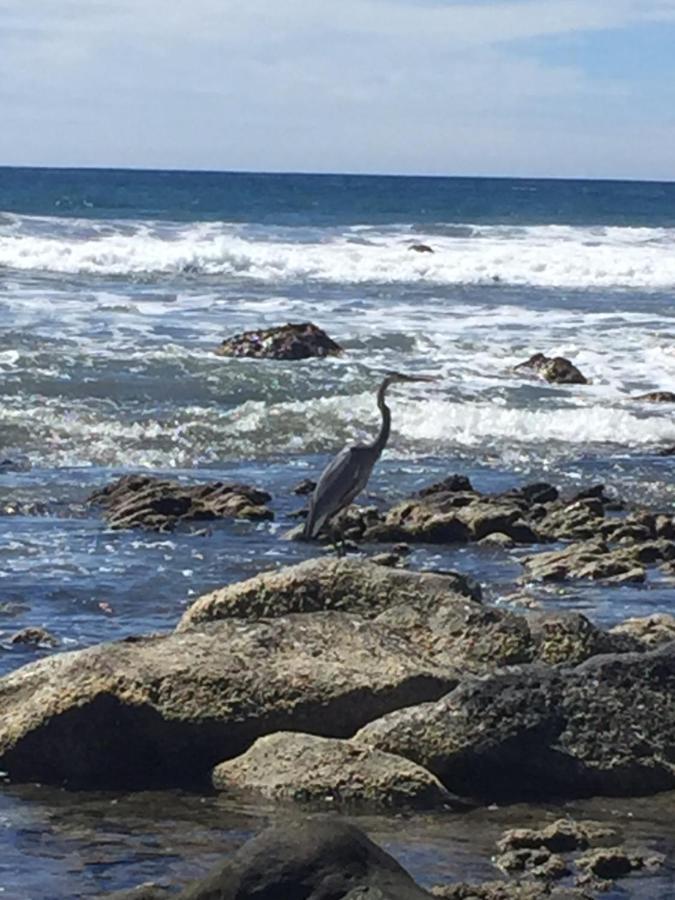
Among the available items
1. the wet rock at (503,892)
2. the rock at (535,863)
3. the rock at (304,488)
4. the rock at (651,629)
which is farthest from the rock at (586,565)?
the wet rock at (503,892)

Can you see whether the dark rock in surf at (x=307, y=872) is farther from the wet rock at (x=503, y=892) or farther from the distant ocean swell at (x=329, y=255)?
the distant ocean swell at (x=329, y=255)

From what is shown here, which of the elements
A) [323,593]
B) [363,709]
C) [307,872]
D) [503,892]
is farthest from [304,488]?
[307,872]

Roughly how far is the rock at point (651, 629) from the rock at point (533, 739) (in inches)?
77.4

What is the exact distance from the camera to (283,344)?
25.6 metres

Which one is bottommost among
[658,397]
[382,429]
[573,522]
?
[573,522]

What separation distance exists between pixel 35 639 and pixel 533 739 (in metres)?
3.53

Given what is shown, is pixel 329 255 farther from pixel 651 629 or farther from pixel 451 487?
pixel 651 629

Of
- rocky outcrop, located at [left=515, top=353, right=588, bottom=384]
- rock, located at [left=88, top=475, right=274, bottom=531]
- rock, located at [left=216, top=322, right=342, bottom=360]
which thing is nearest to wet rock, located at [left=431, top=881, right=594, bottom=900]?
rock, located at [left=88, top=475, right=274, bottom=531]

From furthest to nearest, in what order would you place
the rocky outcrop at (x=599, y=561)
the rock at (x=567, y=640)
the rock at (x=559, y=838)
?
the rocky outcrop at (x=599, y=561), the rock at (x=567, y=640), the rock at (x=559, y=838)

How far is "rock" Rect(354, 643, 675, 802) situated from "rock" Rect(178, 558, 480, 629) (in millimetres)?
1179

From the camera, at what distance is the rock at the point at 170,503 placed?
15.4 metres

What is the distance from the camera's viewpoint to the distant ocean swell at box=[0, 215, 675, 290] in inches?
1661

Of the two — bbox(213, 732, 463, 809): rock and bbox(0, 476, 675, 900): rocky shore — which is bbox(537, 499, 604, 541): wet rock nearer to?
bbox(0, 476, 675, 900): rocky shore

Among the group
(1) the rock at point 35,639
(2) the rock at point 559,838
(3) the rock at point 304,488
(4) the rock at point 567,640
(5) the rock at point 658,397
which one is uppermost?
(4) the rock at point 567,640
